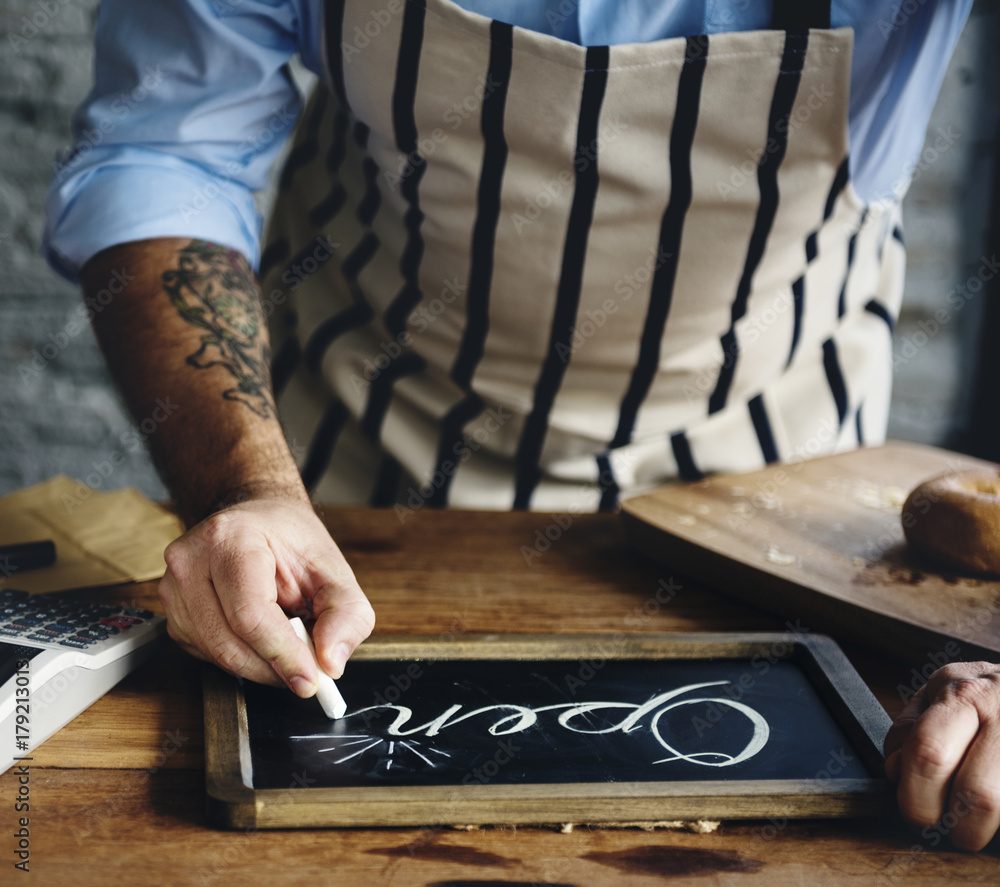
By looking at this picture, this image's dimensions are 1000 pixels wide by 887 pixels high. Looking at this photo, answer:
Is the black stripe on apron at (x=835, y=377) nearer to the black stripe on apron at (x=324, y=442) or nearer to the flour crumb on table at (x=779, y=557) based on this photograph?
the flour crumb on table at (x=779, y=557)

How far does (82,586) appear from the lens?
782mm

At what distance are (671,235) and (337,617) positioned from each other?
0.58m

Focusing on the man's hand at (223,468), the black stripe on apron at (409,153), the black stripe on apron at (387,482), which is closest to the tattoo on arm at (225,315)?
the man's hand at (223,468)

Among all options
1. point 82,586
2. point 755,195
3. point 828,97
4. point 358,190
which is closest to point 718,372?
point 755,195

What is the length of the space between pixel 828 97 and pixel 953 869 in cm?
70

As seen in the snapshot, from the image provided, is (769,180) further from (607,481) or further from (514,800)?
(514,800)

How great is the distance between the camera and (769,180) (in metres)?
0.94

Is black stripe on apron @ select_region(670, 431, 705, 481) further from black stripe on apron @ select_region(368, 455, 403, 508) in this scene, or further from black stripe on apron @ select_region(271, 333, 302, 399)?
black stripe on apron @ select_region(271, 333, 302, 399)

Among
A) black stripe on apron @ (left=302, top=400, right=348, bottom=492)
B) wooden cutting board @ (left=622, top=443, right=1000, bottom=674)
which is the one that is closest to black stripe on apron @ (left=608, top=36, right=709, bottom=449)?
wooden cutting board @ (left=622, top=443, right=1000, bottom=674)

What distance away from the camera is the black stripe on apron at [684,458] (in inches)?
45.1

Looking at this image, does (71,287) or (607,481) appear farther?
(71,287)

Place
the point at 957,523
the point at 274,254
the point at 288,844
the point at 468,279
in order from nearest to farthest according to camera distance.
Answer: the point at 288,844 → the point at 957,523 → the point at 468,279 → the point at 274,254

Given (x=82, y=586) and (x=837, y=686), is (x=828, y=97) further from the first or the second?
(x=82, y=586)

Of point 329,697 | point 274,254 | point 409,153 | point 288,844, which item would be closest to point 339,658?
point 329,697
